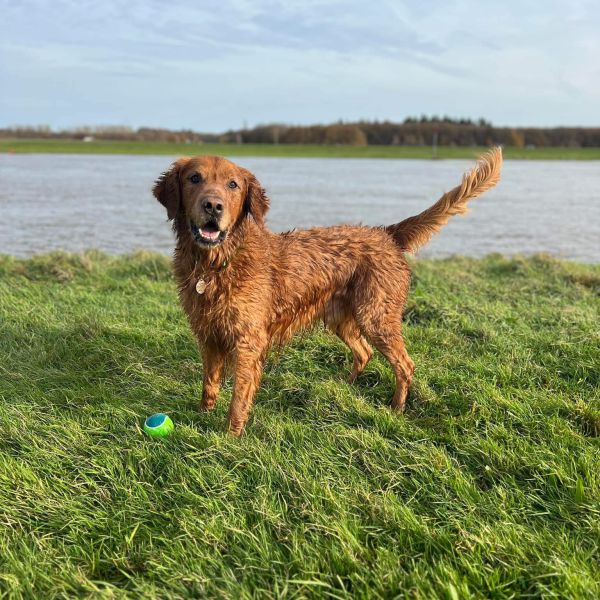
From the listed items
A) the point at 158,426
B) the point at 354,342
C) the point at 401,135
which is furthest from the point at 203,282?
the point at 401,135

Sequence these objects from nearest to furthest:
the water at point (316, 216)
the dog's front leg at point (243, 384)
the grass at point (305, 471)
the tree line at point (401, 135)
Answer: the grass at point (305, 471) → the dog's front leg at point (243, 384) → the water at point (316, 216) → the tree line at point (401, 135)

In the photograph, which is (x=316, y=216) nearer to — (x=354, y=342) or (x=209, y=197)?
(x=354, y=342)

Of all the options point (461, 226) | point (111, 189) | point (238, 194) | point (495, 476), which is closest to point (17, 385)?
point (238, 194)

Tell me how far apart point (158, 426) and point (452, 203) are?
10.00ft

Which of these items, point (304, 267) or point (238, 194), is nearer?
point (238, 194)

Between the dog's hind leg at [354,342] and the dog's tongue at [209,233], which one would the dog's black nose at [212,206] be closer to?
the dog's tongue at [209,233]

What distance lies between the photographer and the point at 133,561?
2.71 m

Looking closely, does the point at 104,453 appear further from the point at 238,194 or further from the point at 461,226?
the point at 461,226

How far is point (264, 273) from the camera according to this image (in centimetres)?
425

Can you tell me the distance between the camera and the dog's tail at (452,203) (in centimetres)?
491

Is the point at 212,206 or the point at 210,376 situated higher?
the point at 212,206

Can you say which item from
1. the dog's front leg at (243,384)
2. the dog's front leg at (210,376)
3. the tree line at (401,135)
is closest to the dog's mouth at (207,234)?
the dog's front leg at (243,384)

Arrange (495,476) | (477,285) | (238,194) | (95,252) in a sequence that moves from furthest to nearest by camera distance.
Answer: (95,252), (477,285), (238,194), (495,476)

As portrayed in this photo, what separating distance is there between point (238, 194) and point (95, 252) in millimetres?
6573
